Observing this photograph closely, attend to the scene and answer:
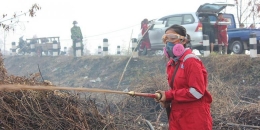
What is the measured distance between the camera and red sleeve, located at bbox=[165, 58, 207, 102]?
3283 millimetres

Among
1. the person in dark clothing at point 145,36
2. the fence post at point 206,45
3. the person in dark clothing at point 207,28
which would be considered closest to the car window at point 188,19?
the person in dark clothing at point 207,28

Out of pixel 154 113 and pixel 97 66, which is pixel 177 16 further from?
pixel 154 113

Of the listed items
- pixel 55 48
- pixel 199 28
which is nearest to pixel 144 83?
pixel 199 28

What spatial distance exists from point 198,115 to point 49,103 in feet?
A: 6.03

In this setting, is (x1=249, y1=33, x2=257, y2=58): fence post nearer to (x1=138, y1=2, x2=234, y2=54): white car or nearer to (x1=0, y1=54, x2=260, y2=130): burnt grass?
(x1=0, y1=54, x2=260, y2=130): burnt grass

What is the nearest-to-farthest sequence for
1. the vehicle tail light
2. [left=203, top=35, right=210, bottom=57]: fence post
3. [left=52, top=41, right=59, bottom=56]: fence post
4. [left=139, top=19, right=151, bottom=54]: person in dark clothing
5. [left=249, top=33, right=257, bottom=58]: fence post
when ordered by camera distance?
[left=249, top=33, right=257, bottom=58]: fence post < [left=203, top=35, right=210, bottom=57]: fence post < the vehicle tail light < [left=139, top=19, right=151, bottom=54]: person in dark clothing < [left=52, top=41, right=59, bottom=56]: fence post

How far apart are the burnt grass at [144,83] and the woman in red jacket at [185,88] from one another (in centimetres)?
121

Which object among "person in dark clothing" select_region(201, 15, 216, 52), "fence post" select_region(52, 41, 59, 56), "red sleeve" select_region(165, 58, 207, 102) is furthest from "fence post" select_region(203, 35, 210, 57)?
"fence post" select_region(52, 41, 59, 56)

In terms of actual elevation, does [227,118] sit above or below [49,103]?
below

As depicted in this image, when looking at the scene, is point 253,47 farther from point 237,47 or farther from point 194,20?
point 194,20

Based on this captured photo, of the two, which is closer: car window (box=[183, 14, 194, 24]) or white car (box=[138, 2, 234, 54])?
white car (box=[138, 2, 234, 54])

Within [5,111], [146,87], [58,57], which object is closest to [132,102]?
[146,87]

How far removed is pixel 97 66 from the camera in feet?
47.5

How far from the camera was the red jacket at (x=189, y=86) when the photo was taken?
129 inches
